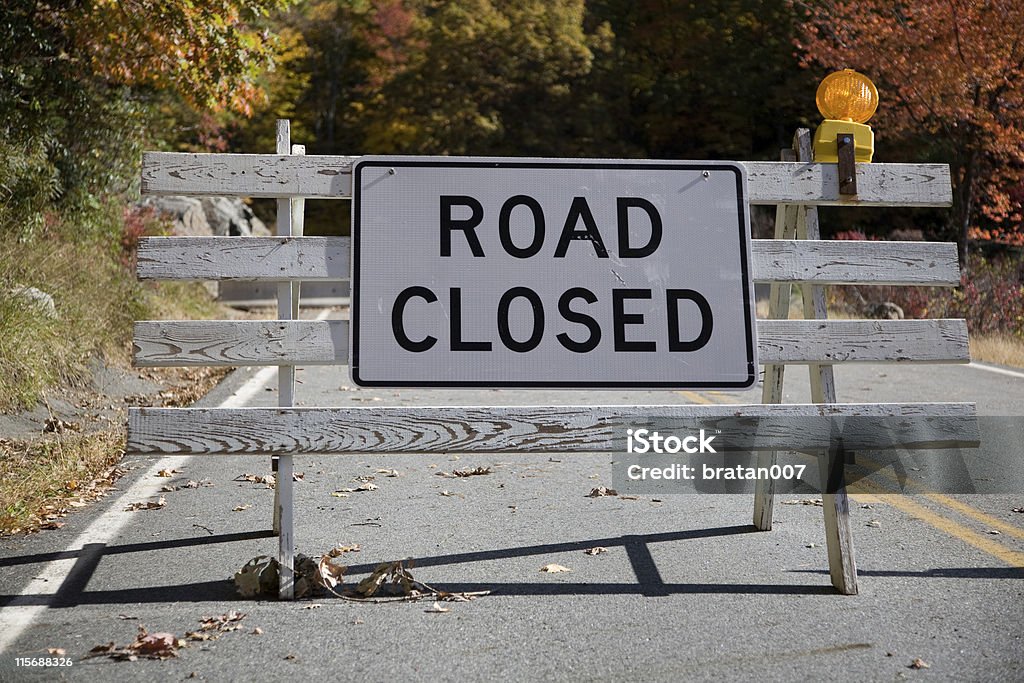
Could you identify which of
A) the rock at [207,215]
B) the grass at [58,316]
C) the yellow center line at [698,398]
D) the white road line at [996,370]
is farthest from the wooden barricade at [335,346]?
the rock at [207,215]

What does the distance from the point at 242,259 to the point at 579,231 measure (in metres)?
1.43

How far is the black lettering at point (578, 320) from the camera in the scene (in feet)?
12.5

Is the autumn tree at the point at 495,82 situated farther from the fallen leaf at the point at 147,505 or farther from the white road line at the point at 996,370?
the fallen leaf at the point at 147,505

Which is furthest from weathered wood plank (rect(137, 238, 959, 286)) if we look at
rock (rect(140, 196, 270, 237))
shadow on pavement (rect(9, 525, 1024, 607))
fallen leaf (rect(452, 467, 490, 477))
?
rock (rect(140, 196, 270, 237))

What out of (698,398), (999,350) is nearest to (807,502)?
(698,398)

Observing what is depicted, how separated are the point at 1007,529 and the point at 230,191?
4.14 m

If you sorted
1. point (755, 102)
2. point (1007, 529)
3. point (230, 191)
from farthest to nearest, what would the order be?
point (755, 102) → point (1007, 529) → point (230, 191)

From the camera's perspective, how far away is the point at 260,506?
16.7ft

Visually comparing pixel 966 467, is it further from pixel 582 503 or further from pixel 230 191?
pixel 230 191

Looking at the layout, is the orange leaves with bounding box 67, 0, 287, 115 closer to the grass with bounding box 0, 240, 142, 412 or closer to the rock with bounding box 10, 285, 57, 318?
the grass with bounding box 0, 240, 142, 412

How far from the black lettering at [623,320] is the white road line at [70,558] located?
4.42 ft

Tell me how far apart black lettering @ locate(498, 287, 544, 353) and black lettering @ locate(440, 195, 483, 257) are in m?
0.22

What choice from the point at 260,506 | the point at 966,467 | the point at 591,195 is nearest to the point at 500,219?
the point at 591,195

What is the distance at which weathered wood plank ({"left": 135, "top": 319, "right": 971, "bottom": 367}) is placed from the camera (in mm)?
3734
